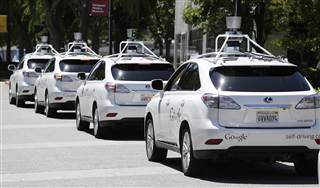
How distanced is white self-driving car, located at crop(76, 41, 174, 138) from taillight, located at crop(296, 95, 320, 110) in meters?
5.94

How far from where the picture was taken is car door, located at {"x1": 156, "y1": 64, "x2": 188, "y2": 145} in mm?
12023

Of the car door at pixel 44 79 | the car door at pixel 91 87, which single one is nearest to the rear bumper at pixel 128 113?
the car door at pixel 91 87

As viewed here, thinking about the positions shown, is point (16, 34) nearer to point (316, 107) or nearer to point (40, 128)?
point (40, 128)

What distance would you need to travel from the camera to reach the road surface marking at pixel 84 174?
1112cm

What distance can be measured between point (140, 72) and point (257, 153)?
6519mm

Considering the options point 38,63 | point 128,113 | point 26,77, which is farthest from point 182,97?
point 38,63

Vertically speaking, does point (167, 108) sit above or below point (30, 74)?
above

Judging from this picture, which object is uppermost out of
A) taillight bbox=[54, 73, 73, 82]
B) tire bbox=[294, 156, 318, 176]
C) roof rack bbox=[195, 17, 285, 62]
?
roof rack bbox=[195, 17, 285, 62]

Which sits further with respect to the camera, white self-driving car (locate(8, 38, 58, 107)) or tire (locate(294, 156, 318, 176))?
white self-driving car (locate(8, 38, 58, 107))

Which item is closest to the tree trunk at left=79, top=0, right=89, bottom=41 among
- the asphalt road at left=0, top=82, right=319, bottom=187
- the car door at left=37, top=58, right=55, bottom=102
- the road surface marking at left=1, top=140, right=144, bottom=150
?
the car door at left=37, top=58, right=55, bottom=102

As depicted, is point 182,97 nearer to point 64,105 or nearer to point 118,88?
point 118,88

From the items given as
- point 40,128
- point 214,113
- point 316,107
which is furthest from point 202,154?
point 40,128

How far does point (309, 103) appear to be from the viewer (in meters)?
10.8

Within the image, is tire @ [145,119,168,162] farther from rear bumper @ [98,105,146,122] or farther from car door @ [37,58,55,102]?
car door @ [37,58,55,102]
